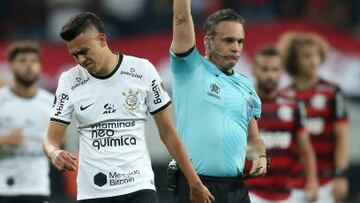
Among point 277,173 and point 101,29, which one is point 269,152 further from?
point 101,29

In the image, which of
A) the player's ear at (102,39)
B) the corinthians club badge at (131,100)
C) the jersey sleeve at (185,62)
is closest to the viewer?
the player's ear at (102,39)

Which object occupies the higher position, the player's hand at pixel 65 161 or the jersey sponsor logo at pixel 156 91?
the jersey sponsor logo at pixel 156 91

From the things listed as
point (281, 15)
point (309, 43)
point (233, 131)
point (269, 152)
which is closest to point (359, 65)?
point (281, 15)

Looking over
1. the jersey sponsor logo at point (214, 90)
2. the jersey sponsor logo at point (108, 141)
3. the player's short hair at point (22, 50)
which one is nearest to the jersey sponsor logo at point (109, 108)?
the jersey sponsor logo at point (108, 141)

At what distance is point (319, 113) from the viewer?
11.5m

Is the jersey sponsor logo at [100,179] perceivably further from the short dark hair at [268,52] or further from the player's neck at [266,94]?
the short dark hair at [268,52]

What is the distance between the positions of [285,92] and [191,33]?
11.9 ft

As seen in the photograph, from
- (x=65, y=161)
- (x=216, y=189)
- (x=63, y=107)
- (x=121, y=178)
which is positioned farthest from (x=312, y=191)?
(x=65, y=161)

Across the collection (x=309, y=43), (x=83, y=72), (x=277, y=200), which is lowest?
(x=277, y=200)

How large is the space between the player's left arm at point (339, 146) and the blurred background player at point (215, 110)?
11.4ft

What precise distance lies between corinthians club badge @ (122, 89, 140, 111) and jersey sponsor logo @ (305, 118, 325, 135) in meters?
4.17

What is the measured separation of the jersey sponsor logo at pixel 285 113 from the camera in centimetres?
1089

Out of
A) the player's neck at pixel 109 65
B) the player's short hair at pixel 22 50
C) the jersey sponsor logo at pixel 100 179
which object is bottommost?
the jersey sponsor logo at pixel 100 179

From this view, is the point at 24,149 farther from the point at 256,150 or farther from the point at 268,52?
the point at 256,150
